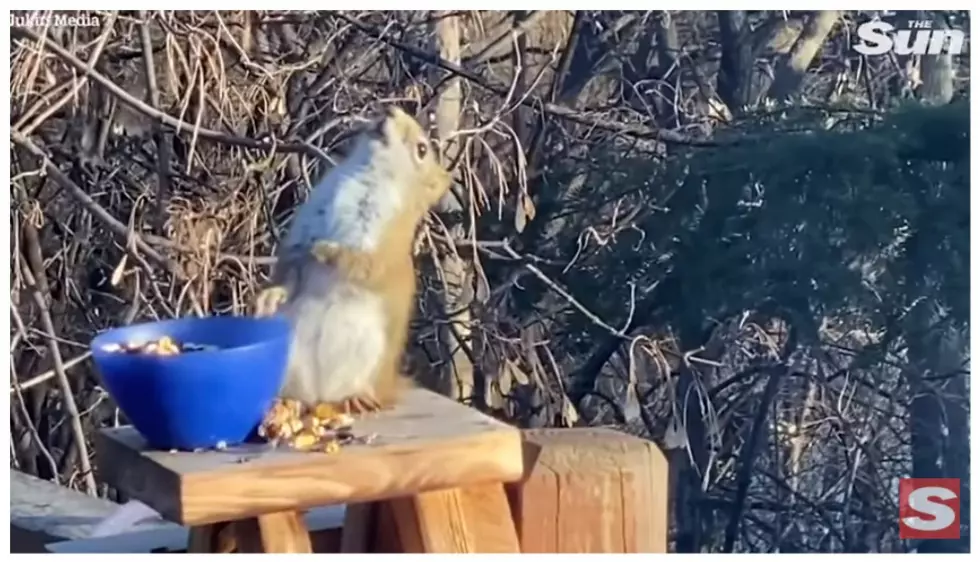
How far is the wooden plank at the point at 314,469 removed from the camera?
3.10ft

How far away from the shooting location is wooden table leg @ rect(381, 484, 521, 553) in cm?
104

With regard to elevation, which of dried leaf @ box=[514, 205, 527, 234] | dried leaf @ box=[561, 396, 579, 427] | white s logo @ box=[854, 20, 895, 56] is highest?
white s logo @ box=[854, 20, 895, 56]

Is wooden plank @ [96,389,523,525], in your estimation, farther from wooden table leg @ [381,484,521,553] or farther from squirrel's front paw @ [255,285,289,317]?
squirrel's front paw @ [255,285,289,317]

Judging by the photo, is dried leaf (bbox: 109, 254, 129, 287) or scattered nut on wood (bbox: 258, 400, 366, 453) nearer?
scattered nut on wood (bbox: 258, 400, 366, 453)

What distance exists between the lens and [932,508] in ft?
3.76

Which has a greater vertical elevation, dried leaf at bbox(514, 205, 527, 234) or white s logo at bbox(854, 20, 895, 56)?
white s logo at bbox(854, 20, 895, 56)

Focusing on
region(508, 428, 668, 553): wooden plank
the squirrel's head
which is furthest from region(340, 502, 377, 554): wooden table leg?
the squirrel's head

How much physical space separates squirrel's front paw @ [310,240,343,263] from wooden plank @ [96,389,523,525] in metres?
0.14

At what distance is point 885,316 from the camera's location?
1135 mm

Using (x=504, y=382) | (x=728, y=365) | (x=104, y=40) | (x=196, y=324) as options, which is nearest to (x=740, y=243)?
(x=728, y=365)

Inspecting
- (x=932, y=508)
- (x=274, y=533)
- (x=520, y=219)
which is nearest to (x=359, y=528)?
(x=274, y=533)

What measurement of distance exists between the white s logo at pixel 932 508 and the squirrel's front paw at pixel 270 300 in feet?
1.98

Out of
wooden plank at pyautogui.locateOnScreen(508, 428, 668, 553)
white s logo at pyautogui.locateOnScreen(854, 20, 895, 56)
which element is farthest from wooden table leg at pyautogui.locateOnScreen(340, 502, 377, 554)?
white s logo at pyautogui.locateOnScreen(854, 20, 895, 56)

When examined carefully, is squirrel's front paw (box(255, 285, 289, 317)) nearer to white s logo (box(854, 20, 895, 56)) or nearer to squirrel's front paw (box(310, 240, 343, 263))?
squirrel's front paw (box(310, 240, 343, 263))
